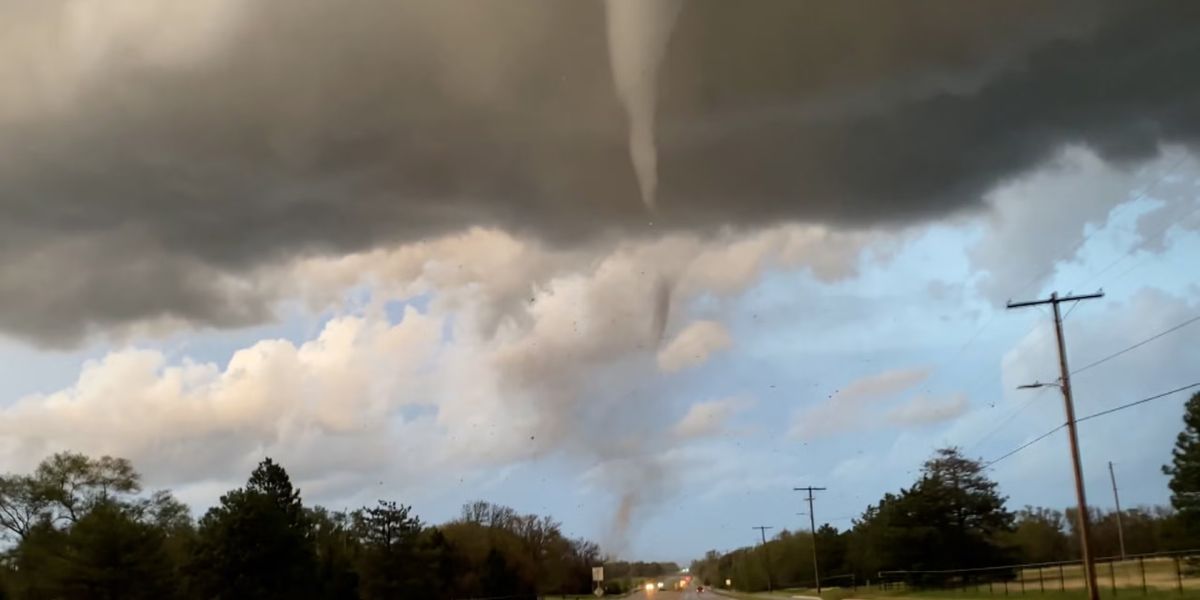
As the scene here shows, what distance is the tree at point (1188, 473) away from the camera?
250ft

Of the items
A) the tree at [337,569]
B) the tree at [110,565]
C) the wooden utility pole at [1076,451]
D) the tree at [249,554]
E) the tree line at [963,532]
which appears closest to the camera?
the wooden utility pole at [1076,451]

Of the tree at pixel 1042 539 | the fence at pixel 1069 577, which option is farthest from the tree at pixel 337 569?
the tree at pixel 1042 539

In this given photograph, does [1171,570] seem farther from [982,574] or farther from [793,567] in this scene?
[793,567]

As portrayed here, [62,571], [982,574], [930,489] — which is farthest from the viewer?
[930,489]

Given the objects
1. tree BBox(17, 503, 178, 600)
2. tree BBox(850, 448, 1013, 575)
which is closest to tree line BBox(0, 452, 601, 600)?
tree BBox(17, 503, 178, 600)

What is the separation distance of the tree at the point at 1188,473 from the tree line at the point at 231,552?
5437 cm

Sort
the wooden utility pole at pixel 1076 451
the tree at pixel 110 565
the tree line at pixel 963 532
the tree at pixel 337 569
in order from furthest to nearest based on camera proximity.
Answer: the tree line at pixel 963 532
the tree at pixel 337 569
the tree at pixel 110 565
the wooden utility pole at pixel 1076 451

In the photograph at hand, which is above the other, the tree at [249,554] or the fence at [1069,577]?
the tree at [249,554]

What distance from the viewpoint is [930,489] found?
11869 cm

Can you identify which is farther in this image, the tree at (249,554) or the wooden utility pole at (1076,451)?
the tree at (249,554)

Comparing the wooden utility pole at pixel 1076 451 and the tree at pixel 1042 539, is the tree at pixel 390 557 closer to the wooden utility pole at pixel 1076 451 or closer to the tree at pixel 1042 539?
the wooden utility pole at pixel 1076 451

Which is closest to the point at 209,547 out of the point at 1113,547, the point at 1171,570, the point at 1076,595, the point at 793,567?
the point at 1076,595

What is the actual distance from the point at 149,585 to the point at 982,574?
79.4 metres

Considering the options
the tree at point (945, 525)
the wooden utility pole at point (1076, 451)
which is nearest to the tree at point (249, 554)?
the wooden utility pole at point (1076, 451)
